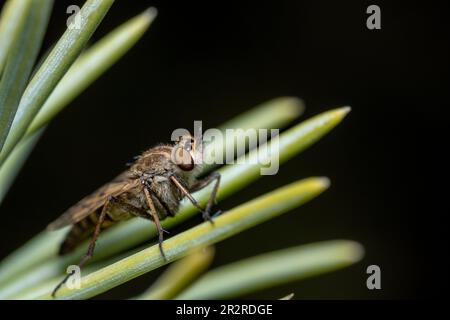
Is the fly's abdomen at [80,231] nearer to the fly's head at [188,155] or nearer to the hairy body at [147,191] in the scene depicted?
the hairy body at [147,191]

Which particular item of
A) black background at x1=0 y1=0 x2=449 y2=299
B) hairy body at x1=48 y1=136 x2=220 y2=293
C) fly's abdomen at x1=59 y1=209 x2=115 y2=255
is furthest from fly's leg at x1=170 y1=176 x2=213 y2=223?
black background at x1=0 y1=0 x2=449 y2=299

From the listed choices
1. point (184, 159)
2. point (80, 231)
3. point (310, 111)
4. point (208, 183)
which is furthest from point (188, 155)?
point (310, 111)

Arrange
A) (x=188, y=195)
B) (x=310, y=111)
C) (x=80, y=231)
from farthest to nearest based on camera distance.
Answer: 1. (x=310, y=111)
2. (x=80, y=231)
3. (x=188, y=195)

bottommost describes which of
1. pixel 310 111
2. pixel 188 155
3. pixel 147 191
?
pixel 147 191

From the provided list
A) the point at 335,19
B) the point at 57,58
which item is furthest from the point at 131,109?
the point at 57,58

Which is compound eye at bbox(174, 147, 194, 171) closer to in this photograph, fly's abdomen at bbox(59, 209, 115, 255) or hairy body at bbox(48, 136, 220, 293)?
hairy body at bbox(48, 136, 220, 293)

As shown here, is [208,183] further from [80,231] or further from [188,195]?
[80,231]
